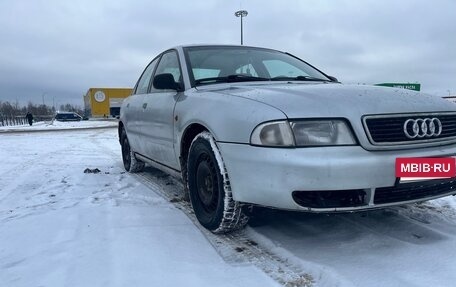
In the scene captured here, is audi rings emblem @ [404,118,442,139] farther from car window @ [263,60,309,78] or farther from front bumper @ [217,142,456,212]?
car window @ [263,60,309,78]

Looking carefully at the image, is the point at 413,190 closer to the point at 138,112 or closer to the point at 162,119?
the point at 162,119

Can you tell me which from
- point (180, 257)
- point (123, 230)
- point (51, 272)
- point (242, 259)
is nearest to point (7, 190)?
point (123, 230)

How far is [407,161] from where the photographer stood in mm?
2410

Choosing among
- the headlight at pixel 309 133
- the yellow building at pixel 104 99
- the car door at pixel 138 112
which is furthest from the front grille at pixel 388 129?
the yellow building at pixel 104 99

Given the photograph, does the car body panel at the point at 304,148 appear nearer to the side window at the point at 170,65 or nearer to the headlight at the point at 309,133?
the headlight at the point at 309,133

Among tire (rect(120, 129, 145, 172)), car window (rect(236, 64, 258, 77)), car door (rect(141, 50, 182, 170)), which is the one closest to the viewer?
car door (rect(141, 50, 182, 170))

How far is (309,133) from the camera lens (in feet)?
7.93

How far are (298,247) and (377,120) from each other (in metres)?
0.97

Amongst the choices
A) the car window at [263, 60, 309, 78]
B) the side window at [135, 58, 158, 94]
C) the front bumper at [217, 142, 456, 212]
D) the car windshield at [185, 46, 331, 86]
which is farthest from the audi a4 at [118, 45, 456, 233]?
the side window at [135, 58, 158, 94]

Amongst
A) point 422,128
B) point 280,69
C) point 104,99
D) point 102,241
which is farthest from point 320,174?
point 104,99

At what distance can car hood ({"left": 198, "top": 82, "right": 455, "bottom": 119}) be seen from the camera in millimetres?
2465

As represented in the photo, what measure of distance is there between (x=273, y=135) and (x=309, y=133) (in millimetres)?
216

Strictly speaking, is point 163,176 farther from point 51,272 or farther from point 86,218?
point 51,272

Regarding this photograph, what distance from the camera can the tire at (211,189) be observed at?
2.73m
